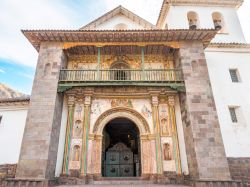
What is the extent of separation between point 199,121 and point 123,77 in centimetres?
436

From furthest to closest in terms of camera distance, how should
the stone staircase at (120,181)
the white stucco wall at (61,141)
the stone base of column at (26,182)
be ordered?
the white stucco wall at (61,141) < the stone staircase at (120,181) < the stone base of column at (26,182)

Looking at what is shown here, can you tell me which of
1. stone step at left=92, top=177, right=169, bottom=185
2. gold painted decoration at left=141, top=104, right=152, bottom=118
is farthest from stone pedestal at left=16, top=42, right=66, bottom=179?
gold painted decoration at left=141, top=104, right=152, bottom=118

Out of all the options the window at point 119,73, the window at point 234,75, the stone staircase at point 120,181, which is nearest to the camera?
the stone staircase at point 120,181

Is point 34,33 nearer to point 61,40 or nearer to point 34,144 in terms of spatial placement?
point 61,40

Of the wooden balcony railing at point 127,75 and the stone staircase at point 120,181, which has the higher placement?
the wooden balcony railing at point 127,75

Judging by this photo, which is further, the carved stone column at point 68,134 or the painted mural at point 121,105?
the painted mural at point 121,105

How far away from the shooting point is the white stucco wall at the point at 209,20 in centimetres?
1179

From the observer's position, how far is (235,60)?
1059 centimetres

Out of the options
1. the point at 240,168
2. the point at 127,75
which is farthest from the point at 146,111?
the point at 240,168

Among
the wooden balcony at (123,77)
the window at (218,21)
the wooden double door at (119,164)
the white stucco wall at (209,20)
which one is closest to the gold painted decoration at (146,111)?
the wooden balcony at (123,77)

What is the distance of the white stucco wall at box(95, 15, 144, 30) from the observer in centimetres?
1189

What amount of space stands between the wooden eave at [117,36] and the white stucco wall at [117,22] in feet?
9.15

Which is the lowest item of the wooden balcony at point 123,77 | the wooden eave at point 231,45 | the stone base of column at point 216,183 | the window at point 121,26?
the stone base of column at point 216,183

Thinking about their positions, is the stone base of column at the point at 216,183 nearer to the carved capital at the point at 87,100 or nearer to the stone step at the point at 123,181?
the stone step at the point at 123,181
